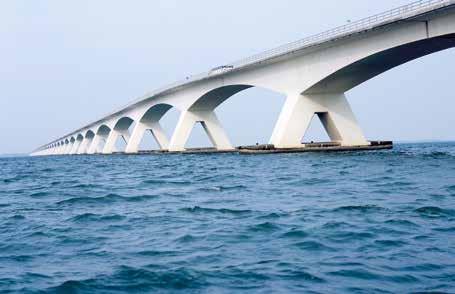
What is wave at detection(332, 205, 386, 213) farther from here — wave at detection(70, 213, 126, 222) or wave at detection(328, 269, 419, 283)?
wave at detection(70, 213, 126, 222)

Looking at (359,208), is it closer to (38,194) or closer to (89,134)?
(38,194)

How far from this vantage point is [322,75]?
35125mm

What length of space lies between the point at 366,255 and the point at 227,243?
6.82 feet

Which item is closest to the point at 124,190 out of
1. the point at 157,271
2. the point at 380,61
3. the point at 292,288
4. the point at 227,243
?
the point at 227,243

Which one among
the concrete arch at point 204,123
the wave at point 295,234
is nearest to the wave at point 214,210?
the wave at point 295,234

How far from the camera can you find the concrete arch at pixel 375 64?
2987 cm

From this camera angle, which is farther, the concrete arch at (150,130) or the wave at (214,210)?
the concrete arch at (150,130)

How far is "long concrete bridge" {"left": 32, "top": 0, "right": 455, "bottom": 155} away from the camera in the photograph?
92.5ft

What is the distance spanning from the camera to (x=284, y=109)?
38406mm

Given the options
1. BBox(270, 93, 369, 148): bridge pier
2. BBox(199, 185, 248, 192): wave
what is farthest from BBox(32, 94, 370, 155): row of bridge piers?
BBox(199, 185, 248, 192): wave

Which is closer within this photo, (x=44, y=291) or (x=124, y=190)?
(x=44, y=291)

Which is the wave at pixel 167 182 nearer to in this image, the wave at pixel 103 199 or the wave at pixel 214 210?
the wave at pixel 103 199

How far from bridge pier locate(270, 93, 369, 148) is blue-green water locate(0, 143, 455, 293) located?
2325 centimetres

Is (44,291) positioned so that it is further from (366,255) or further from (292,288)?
(366,255)
